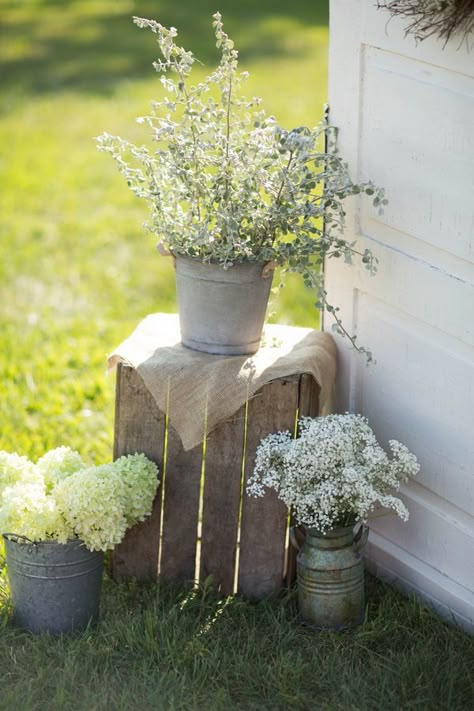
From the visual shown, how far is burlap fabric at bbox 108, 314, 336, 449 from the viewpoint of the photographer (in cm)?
302

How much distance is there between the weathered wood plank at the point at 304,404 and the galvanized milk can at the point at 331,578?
0.16m

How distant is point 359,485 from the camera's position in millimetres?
2852

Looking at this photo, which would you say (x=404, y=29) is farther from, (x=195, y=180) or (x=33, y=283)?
(x=33, y=283)

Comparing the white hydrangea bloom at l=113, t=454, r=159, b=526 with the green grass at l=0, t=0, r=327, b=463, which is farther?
the green grass at l=0, t=0, r=327, b=463

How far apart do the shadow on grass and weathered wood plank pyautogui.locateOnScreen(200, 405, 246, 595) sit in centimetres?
778

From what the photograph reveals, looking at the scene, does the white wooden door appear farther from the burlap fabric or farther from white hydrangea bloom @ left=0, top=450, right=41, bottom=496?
white hydrangea bloom @ left=0, top=450, right=41, bottom=496

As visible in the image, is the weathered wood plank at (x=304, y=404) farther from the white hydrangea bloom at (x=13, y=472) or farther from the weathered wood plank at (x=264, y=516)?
the white hydrangea bloom at (x=13, y=472)

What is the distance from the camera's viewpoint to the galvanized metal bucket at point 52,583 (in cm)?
296

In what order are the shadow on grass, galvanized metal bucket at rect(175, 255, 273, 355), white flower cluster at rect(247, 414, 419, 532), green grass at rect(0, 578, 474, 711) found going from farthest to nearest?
the shadow on grass
galvanized metal bucket at rect(175, 255, 273, 355)
white flower cluster at rect(247, 414, 419, 532)
green grass at rect(0, 578, 474, 711)

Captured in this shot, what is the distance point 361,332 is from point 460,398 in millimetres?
463

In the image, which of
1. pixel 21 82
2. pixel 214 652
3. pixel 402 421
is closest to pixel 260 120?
pixel 402 421

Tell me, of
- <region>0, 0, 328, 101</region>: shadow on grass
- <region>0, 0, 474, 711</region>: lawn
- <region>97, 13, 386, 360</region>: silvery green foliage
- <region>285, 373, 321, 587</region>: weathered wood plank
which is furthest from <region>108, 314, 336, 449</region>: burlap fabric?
<region>0, 0, 328, 101</region>: shadow on grass

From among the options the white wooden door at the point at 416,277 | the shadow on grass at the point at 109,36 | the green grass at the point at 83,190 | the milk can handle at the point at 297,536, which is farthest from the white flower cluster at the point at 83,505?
the shadow on grass at the point at 109,36

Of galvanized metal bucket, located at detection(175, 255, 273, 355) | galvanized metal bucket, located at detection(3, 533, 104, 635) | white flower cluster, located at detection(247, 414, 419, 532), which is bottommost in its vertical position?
galvanized metal bucket, located at detection(3, 533, 104, 635)
